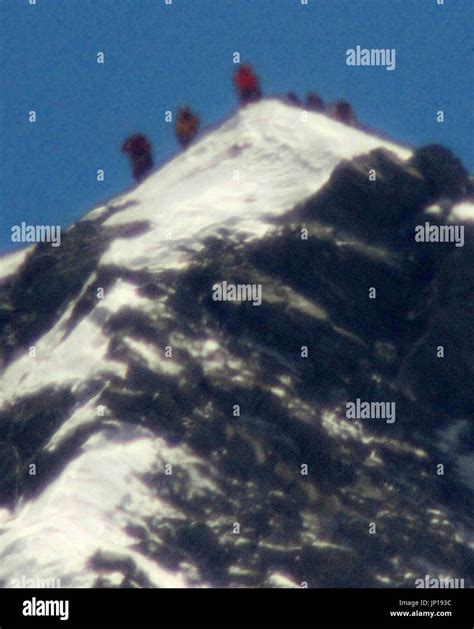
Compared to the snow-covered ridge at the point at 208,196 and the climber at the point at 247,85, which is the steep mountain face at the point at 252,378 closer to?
the snow-covered ridge at the point at 208,196

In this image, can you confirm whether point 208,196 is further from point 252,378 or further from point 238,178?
point 252,378

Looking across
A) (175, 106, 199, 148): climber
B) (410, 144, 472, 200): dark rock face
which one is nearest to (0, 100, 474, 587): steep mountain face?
(410, 144, 472, 200): dark rock face

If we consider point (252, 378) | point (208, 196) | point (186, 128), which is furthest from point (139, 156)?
point (252, 378)

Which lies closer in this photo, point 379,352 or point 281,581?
point 281,581

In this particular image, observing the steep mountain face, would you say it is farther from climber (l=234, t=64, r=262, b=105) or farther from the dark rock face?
climber (l=234, t=64, r=262, b=105)
